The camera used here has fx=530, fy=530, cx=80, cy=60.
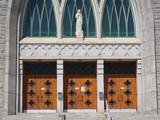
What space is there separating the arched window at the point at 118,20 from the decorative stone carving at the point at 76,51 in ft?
2.80

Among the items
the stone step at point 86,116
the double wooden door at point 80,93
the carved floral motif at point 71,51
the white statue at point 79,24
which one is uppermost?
the white statue at point 79,24

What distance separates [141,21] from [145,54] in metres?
1.67

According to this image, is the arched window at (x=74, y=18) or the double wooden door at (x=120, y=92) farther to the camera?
the arched window at (x=74, y=18)

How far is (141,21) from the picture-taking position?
25562mm

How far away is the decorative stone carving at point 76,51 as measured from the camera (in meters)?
25.4

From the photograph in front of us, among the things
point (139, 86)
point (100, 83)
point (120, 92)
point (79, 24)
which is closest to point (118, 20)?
point (79, 24)

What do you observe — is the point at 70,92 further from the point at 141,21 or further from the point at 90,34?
the point at 141,21

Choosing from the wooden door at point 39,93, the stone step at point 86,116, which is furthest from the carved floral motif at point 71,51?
the stone step at point 86,116

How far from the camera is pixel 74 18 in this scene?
85.8 feet

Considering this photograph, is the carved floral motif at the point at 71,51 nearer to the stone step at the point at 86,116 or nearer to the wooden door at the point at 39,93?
the wooden door at the point at 39,93

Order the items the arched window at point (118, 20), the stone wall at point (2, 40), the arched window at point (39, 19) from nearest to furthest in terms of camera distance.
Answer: the stone wall at point (2, 40) → the arched window at point (39, 19) → the arched window at point (118, 20)

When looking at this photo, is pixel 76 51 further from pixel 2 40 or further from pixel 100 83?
pixel 2 40

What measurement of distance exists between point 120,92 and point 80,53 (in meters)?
2.77

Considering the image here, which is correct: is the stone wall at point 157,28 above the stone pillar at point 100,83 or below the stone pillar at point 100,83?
above
